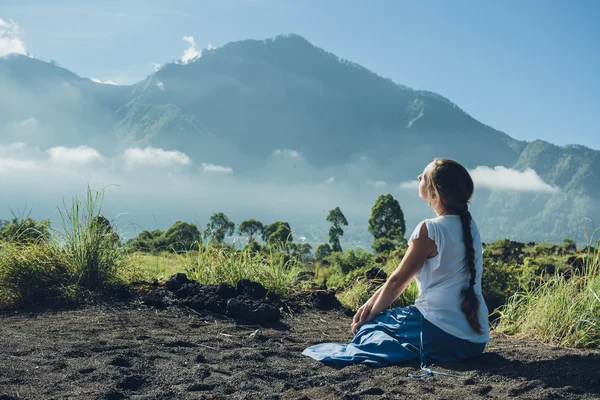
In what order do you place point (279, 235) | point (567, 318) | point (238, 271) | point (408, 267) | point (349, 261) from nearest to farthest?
point (408, 267) < point (567, 318) < point (238, 271) < point (349, 261) < point (279, 235)

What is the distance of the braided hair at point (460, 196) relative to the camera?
4.29m

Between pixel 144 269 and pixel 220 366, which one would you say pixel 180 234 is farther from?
pixel 220 366

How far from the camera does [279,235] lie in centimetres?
1591

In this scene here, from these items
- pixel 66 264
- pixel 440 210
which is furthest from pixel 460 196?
pixel 66 264

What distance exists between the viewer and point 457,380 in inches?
164

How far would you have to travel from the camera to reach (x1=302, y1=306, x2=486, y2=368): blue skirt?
4.54m

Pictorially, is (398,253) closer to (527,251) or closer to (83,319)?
(527,251)

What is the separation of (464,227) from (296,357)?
6.15 ft

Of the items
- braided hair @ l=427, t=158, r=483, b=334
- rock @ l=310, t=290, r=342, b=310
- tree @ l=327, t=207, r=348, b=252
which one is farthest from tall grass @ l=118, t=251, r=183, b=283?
tree @ l=327, t=207, r=348, b=252

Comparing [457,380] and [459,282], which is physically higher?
[459,282]

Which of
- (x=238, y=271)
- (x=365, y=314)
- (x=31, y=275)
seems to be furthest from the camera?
(x=238, y=271)

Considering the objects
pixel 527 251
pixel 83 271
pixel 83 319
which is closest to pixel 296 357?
pixel 83 319

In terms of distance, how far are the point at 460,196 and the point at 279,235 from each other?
11798mm

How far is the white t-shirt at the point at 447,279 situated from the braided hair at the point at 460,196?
0.05 metres
